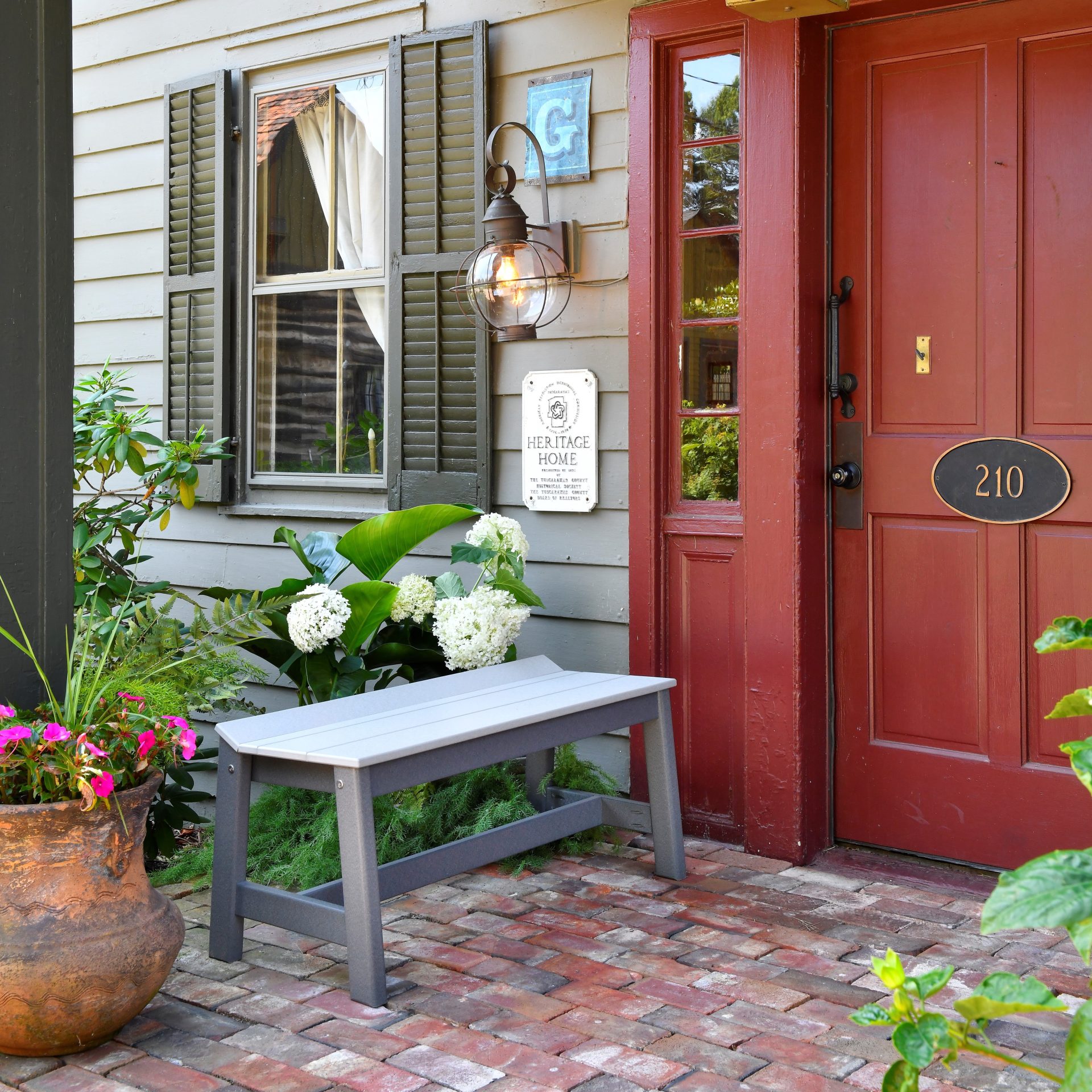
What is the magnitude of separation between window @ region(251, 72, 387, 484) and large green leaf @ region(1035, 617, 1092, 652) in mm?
3248

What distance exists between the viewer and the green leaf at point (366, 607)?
3600 millimetres

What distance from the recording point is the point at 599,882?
334 centimetres

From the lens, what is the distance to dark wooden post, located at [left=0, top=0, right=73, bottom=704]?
275cm

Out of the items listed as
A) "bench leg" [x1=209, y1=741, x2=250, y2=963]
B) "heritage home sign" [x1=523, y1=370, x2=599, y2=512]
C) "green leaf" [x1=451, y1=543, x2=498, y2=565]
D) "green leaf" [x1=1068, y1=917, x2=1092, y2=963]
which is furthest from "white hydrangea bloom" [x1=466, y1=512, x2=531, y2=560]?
"green leaf" [x1=1068, y1=917, x2=1092, y2=963]

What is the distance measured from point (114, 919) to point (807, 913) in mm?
1661

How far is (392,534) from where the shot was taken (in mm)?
3779

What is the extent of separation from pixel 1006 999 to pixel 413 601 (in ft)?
8.98

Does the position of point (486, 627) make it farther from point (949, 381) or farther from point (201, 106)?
point (201, 106)

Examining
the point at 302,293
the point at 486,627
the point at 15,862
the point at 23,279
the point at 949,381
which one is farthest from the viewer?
the point at 302,293

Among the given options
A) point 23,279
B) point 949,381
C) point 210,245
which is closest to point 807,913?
point 949,381

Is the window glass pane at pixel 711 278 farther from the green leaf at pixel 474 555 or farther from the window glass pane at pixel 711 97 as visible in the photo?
the green leaf at pixel 474 555

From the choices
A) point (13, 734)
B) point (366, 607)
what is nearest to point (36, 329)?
point (13, 734)

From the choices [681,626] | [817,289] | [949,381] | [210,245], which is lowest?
[681,626]

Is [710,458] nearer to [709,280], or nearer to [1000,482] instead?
[709,280]
